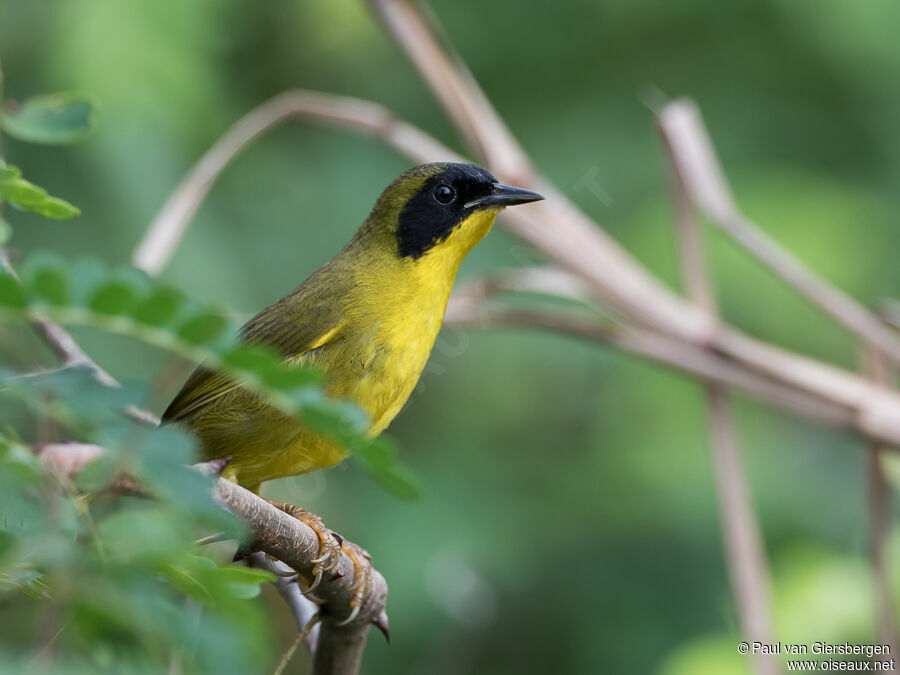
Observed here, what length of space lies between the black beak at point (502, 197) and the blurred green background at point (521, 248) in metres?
2.11

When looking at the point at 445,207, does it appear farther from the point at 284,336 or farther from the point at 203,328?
the point at 203,328

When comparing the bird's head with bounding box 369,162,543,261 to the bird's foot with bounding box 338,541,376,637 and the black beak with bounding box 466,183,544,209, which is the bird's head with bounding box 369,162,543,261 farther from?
the bird's foot with bounding box 338,541,376,637

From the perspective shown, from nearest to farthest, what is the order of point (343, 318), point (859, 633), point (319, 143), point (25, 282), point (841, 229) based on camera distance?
point (25, 282) < point (343, 318) < point (859, 633) < point (841, 229) < point (319, 143)

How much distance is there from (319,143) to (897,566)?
14.6ft

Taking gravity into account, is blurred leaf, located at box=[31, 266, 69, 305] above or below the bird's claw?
above

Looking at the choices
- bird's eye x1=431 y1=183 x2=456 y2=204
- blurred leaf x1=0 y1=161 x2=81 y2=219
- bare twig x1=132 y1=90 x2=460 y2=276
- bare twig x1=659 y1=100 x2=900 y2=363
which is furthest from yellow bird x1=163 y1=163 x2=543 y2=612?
blurred leaf x1=0 y1=161 x2=81 y2=219

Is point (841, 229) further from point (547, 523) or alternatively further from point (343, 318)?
point (343, 318)

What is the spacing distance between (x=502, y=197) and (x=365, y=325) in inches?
27.5

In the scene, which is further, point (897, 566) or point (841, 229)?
point (841, 229)

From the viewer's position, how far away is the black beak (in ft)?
10.7

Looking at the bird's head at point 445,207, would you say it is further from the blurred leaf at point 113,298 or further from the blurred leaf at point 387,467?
the blurred leaf at point 113,298

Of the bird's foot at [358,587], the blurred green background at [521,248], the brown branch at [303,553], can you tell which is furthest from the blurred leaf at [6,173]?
the blurred green background at [521,248]

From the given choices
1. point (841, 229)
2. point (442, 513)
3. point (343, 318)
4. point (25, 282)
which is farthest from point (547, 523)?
point (25, 282)

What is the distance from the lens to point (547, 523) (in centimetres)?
581
